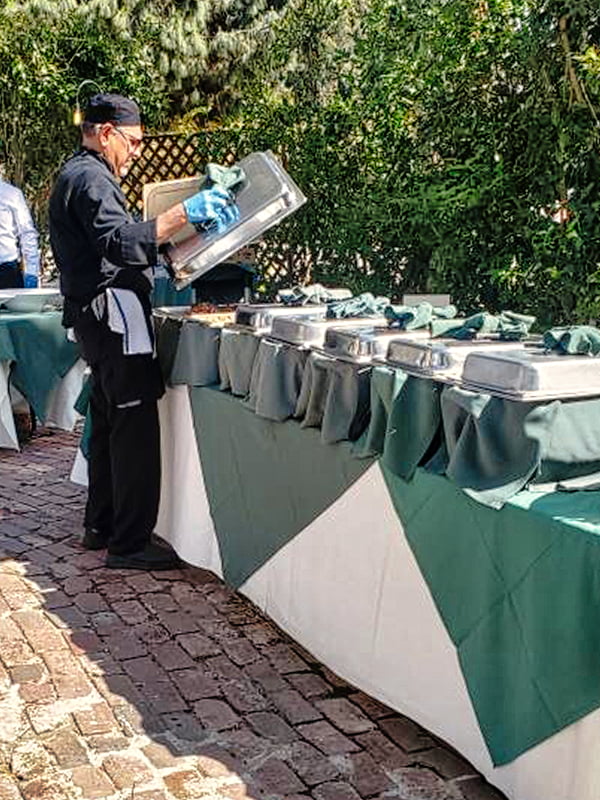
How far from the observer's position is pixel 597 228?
16.5 ft

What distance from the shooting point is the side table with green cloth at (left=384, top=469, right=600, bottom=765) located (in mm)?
2086

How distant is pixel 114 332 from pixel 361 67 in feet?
10.4

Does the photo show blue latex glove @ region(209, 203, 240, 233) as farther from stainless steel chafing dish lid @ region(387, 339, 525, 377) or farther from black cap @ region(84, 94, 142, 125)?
stainless steel chafing dish lid @ region(387, 339, 525, 377)

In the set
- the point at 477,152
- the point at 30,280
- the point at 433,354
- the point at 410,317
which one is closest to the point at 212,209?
the point at 410,317

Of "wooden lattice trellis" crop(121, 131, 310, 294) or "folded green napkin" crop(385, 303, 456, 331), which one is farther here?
"wooden lattice trellis" crop(121, 131, 310, 294)

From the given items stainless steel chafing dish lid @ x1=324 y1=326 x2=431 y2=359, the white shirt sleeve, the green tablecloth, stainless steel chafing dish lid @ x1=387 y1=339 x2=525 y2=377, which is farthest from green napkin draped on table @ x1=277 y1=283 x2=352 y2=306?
the white shirt sleeve

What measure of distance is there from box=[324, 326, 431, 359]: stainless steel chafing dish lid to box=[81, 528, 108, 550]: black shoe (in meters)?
1.77

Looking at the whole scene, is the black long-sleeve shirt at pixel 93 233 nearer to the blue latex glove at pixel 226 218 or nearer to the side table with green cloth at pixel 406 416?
the blue latex glove at pixel 226 218

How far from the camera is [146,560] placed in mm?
4191

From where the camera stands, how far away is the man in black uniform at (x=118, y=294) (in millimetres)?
3619

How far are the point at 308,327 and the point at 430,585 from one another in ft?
3.25

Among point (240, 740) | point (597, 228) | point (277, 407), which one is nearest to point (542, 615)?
point (240, 740)

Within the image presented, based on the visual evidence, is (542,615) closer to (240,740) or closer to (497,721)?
(497,721)

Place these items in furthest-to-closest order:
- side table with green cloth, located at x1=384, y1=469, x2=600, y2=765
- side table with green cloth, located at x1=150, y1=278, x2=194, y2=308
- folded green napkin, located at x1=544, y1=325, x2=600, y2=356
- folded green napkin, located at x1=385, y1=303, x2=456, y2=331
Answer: side table with green cloth, located at x1=150, y1=278, x2=194, y2=308
folded green napkin, located at x1=385, y1=303, x2=456, y2=331
folded green napkin, located at x1=544, y1=325, x2=600, y2=356
side table with green cloth, located at x1=384, y1=469, x2=600, y2=765
